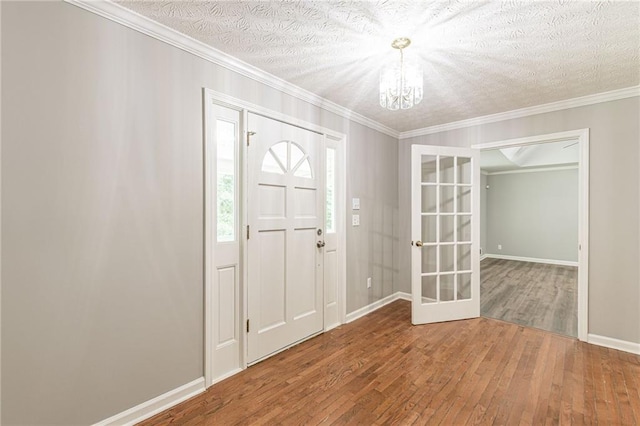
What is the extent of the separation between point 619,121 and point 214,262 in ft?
13.0

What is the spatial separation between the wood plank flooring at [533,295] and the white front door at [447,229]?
1.87 feet

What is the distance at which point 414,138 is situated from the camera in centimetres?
427

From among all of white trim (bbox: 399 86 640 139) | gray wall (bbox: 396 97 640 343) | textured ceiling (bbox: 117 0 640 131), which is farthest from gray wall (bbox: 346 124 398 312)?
gray wall (bbox: 396 97 640 343)

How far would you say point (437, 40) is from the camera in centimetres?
199

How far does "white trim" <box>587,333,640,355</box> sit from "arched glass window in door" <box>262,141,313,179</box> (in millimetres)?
3245

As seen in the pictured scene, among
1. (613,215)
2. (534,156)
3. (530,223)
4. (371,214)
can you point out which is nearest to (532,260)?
(530,223)

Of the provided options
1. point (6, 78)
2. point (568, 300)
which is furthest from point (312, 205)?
point (568, 300)

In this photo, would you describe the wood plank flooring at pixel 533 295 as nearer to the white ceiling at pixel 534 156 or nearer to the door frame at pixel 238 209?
the white ceiling at pixel 534 156

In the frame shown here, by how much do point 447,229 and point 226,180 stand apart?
2.72 m

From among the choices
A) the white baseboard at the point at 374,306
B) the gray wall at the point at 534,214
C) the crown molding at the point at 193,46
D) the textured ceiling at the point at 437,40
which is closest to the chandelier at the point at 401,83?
the textured ceiling at the point at 437,40

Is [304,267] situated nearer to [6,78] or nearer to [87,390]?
[87,390]

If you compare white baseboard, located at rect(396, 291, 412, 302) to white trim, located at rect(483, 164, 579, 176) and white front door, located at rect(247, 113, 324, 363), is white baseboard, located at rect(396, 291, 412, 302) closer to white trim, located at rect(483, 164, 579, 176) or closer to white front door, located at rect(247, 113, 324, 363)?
white front door, located at rect(247, 113, 324, 363)

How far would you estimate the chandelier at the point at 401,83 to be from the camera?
6.66 ft

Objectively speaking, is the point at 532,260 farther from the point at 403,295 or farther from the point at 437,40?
the point at 437,40
